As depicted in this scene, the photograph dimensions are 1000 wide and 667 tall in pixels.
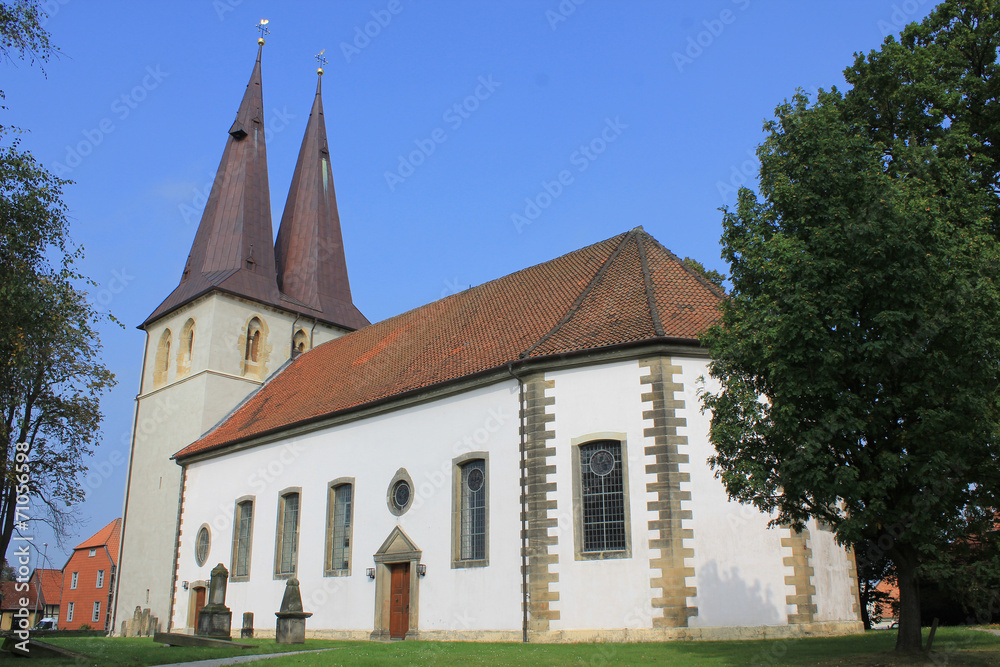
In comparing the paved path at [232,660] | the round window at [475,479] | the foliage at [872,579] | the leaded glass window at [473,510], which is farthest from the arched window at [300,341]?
the foliage at [872,579]

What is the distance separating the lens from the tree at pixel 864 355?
10320 mm

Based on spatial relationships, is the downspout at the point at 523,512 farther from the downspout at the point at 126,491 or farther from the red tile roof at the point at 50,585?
the red tile roof at the point at 50,585

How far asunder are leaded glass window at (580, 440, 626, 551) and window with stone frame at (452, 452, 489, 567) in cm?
251

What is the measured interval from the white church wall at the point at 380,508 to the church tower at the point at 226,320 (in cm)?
239

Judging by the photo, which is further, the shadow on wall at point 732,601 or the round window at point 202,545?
the round window at point 202,545

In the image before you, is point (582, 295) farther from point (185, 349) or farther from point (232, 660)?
point (185, 349)

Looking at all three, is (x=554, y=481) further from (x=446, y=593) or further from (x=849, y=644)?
(x=849, y=644)

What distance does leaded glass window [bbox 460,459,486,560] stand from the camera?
18.4 metres

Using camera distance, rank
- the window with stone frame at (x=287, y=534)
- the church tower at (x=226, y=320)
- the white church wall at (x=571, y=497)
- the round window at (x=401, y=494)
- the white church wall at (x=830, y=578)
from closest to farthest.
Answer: the white church wall at (x=571, y=497) < the white church wall at (x=830, y=578) < the round window at (x=401, y=494) < the window with stone frame at (x=287, y=534) < the church tower at (x=226, y=320)

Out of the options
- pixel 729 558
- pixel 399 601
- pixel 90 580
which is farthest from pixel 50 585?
pixel 729 558

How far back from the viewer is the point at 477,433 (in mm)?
19078

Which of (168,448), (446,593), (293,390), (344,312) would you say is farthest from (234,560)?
(344,312)

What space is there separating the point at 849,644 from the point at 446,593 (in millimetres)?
8654

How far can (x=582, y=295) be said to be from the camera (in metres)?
20.3
